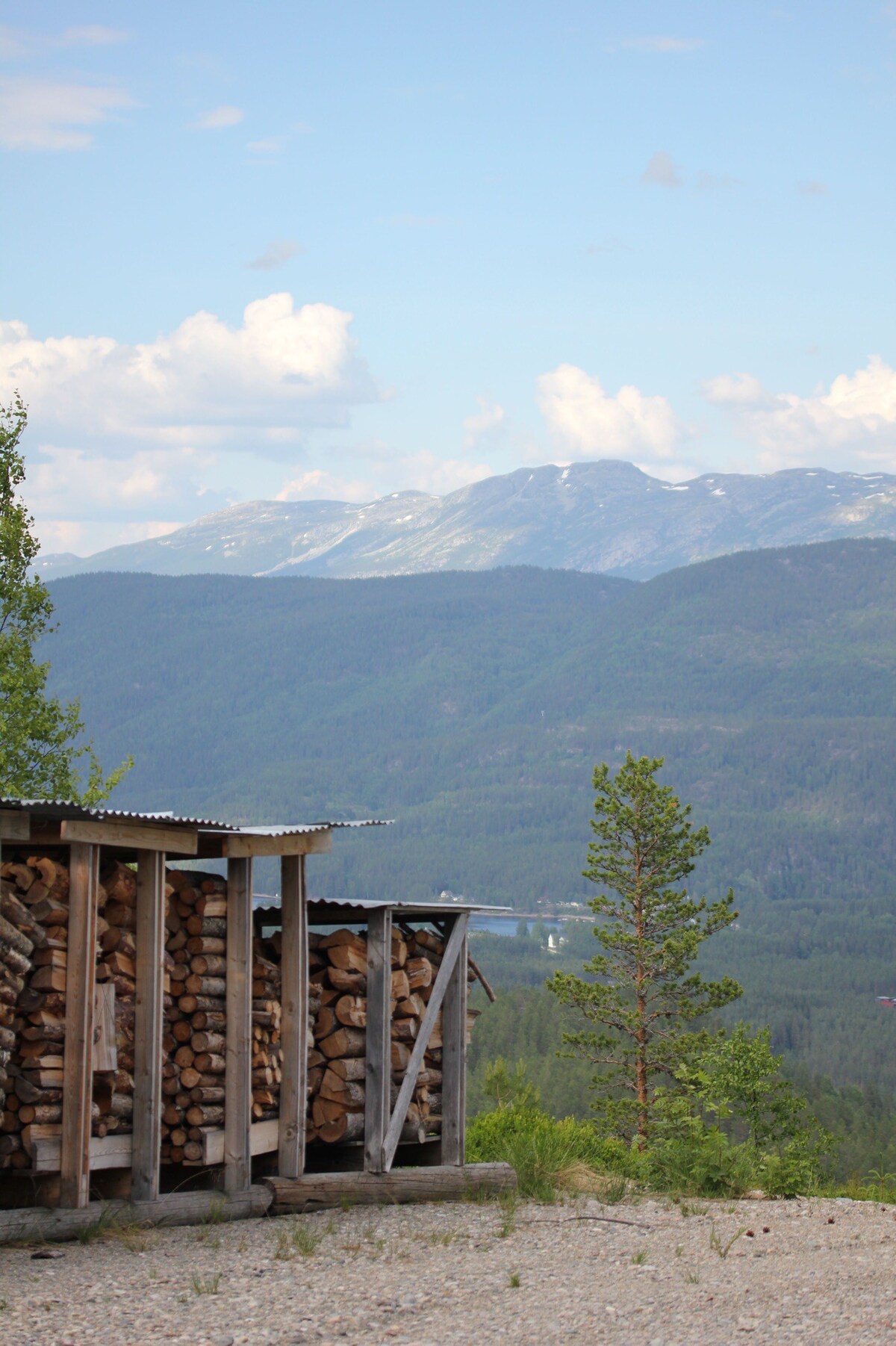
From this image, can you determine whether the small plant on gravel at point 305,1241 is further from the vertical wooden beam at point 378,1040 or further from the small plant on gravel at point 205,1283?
the vertical wooden beam at point 378,1040

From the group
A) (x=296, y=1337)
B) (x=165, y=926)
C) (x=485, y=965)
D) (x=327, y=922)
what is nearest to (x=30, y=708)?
(x=327, y=922)

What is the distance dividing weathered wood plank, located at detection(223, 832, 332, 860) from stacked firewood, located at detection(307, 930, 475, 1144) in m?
1.06

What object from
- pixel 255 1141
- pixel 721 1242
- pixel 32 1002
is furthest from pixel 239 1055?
pixel 721 1242

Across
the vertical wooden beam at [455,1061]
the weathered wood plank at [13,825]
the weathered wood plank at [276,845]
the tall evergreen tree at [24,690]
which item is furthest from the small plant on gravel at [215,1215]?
the tall evergreen tree at [24,690]

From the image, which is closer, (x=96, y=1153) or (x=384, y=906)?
(x=96, y=1153)

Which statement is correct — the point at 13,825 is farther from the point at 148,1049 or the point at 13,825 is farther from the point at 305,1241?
the point at 305,1241

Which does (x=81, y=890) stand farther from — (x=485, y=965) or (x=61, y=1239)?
(x=485, y=965)

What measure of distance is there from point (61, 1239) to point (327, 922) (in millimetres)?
3988

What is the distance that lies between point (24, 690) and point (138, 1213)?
10.9 m

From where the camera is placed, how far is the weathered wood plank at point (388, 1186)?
12.1 m

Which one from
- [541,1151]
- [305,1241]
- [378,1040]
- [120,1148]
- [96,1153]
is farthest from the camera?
[541,1151]

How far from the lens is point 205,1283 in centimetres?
962

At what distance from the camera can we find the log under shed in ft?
34.5

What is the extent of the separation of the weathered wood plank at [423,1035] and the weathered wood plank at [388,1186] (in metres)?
0.20
